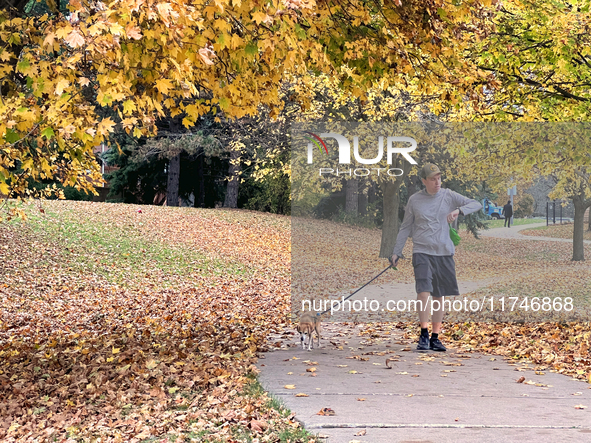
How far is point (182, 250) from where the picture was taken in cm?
2188

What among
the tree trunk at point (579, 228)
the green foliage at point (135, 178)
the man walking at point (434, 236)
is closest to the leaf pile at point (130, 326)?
the man walking at point (434, 236)

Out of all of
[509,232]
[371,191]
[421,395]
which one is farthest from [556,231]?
[421,395]

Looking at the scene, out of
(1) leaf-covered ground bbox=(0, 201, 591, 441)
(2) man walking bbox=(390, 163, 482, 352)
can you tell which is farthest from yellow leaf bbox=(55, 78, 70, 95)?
(2) man walking bbox=(390, 163, 482, 352)

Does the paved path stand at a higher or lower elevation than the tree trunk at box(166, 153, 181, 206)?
lower

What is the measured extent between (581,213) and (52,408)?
320 inches

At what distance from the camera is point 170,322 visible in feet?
40.5

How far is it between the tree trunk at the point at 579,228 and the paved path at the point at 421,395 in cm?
259

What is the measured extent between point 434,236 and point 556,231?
3.24 meters

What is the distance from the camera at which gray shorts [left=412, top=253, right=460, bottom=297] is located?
27.6 feet

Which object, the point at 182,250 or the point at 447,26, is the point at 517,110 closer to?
the point at 447,26

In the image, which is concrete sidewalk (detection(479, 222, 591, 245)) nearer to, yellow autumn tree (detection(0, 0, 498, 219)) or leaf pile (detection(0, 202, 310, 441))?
yellow autumn tree (detection(0, 0, 498, 219))

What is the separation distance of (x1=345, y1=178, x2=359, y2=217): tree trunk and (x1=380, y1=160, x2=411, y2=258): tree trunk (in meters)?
1.11

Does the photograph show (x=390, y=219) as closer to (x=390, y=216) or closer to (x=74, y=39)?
(x=390, y=216)

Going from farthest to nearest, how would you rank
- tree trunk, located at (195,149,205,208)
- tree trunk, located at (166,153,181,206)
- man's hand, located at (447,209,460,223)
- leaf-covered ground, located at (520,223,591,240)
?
tree trunk, located at (195,149,205,208)
tree trunk, located at (166,153,181,206)
leaf-covered ground, located at (520,223,591,240)
man's hand, located at (447,209,460,223)
